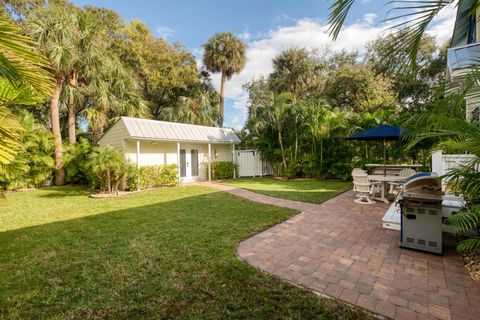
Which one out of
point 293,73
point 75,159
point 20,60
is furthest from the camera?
point 293,73

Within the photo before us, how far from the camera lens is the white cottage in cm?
1098

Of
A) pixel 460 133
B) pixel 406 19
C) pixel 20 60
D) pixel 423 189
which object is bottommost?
pixel 423 189

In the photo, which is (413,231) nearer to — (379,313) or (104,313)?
(379,313)

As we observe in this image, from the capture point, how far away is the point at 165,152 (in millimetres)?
12695

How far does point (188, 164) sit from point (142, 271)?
36.6 feet

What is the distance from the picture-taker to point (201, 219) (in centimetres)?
561

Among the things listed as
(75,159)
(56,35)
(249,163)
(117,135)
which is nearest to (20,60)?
(117,135)

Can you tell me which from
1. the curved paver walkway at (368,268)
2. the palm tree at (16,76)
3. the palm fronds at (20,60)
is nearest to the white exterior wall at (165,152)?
the curved paver walkway at (368,268)

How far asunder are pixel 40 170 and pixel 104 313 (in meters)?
12.9

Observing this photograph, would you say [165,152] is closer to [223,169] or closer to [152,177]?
[152,177]

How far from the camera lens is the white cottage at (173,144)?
11.0 metres

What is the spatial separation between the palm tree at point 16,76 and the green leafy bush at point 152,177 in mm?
8766

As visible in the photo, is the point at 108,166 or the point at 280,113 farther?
the point at 280,113

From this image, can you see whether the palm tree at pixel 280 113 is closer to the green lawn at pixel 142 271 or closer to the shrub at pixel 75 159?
the green lawn at pixel 142 271
